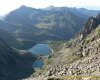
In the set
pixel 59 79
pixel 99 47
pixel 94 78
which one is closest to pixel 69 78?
pixel 59 79

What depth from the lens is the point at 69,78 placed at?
7156 cm

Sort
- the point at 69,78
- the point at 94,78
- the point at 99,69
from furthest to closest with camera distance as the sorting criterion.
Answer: the point at 99,69 → the point at 69,78 → the point at 94,78

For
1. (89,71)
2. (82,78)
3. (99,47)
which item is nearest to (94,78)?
(82,78)

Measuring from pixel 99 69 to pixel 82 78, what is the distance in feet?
38.4

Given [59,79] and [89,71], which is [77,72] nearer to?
[89,71]

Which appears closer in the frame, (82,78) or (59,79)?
(82,78)

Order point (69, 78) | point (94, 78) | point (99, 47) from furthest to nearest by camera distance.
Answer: point (99, 47), point (69, 78), point (94, 78)

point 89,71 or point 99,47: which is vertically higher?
point 89,71

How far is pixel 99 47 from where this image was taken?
177 m

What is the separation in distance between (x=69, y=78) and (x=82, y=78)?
5.39 meters

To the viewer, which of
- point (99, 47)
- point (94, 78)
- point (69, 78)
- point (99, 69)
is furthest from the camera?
point (99, 47)

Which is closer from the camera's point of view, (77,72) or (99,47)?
(77,72)

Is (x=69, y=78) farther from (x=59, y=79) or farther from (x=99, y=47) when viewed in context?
(x=99, y=47)

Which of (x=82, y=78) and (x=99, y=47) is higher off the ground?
(x=82, y=78)
